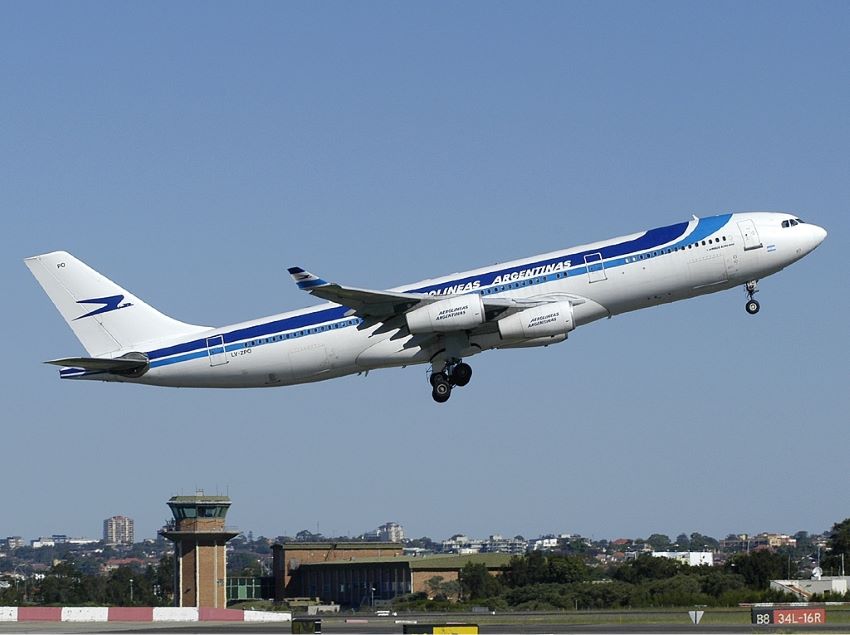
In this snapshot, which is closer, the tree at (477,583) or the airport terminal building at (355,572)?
the tree at (477,583)

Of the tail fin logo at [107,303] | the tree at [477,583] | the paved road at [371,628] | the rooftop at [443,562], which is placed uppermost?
the tail fin logo at [107,303]

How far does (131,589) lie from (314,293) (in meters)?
109

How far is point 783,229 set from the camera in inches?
2299

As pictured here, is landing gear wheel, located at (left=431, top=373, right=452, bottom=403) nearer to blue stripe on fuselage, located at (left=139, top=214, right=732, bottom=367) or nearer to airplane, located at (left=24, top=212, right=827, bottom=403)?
airplane, located at (left=24, top=212, right=827, bottom=403)

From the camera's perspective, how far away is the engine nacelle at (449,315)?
56844mm

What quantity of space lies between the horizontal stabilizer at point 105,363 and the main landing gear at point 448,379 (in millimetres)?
12642

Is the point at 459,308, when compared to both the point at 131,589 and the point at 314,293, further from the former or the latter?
the point at 131,589

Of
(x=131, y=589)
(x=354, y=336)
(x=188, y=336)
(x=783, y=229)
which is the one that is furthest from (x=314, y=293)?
(x=131, y=589)

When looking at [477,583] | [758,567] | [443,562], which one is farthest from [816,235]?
[443,562]

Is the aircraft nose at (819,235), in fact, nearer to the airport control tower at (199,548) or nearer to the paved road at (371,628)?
the paved road at (371,628)

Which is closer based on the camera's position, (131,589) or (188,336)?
(188,336)

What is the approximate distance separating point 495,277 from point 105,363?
1715 centimetres

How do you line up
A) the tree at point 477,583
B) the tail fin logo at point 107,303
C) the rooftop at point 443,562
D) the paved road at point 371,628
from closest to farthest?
the paved road at point 371,628 → the tail fin logo at point 107,303 → the tree at point 477,583 → the rooftop at point 443,562

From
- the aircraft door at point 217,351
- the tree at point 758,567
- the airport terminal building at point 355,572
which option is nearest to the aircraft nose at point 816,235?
the aircraft door at point 217,351
